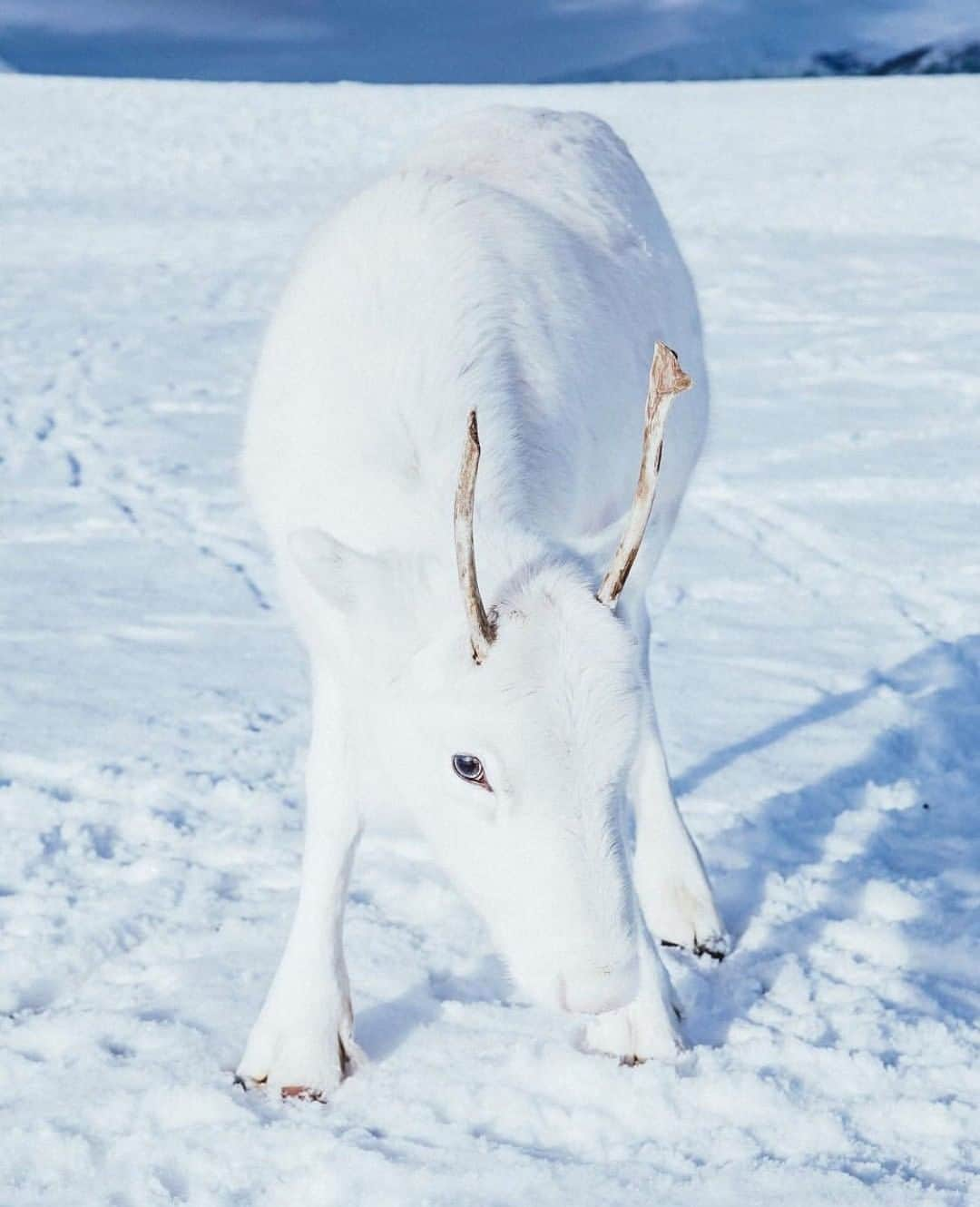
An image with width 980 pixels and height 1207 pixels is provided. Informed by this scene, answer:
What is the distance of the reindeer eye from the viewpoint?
2211 millimetres

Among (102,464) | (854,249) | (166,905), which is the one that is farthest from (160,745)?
(854,249)

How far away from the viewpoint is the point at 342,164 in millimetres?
20922

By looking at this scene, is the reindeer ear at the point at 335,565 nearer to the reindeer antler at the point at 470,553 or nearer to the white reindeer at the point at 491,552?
the white reindeer at the point at 491,552

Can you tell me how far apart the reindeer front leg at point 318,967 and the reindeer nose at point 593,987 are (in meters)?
0.89

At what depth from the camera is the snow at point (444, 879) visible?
2707mm

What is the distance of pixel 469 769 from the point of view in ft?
7.31

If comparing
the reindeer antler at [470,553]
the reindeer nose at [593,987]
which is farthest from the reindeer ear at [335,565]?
the reindeer nose at [593,987]

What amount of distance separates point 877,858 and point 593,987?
1.89m

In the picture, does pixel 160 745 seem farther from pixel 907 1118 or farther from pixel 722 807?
pixel 907 1118

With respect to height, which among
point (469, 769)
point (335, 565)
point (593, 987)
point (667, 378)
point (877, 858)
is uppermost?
point (667, 378)

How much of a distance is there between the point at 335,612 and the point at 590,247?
147 centimetres

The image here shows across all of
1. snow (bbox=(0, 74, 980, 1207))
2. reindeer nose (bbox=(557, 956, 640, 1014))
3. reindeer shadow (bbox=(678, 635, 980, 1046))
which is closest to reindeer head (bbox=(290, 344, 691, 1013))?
reindeer nose (bbox=(557, 956, 640, 1014))

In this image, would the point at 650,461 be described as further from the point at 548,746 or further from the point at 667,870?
the point at 667,870

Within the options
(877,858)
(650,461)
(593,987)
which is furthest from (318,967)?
(877,858)
